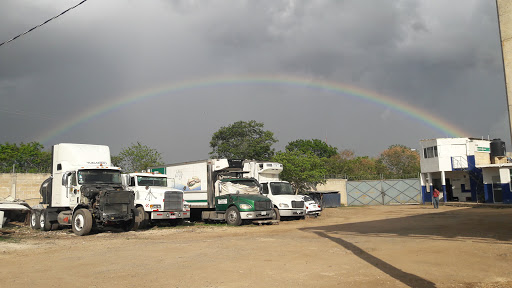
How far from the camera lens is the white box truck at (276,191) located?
21125 millimetres

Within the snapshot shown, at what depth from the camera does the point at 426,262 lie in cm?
828

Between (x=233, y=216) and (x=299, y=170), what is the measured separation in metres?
16.7

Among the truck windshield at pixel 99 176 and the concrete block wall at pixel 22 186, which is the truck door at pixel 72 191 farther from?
the concrete block wall at pixel 22 186

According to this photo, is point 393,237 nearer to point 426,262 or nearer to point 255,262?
point 426,262

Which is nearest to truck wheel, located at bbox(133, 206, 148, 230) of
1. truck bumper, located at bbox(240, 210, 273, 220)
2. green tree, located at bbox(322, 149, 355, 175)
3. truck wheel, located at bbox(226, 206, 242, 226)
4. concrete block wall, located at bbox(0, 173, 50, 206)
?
A: truck wheel, located at bbox(226, 206, 242, 226)

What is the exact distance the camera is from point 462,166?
37.3 metres

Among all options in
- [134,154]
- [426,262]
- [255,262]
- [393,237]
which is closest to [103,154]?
[255,262]

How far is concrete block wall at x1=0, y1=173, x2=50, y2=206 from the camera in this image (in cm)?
2623

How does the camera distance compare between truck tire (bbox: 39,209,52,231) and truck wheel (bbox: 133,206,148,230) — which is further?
truck tire (bbox: 39,209,52,231)

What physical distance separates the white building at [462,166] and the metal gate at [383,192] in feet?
4.12

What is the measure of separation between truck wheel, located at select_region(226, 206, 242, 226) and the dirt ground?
5.65m

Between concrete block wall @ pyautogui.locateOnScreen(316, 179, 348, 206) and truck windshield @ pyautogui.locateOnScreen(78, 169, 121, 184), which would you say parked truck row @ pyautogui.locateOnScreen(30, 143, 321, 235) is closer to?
truck windshield @ pyautogui.locateOnScreen(78, 169, 121, 184)

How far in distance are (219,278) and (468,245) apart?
23.7 ft

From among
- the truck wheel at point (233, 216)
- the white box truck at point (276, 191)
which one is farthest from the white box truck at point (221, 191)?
the white box truck at point (276, 191)
